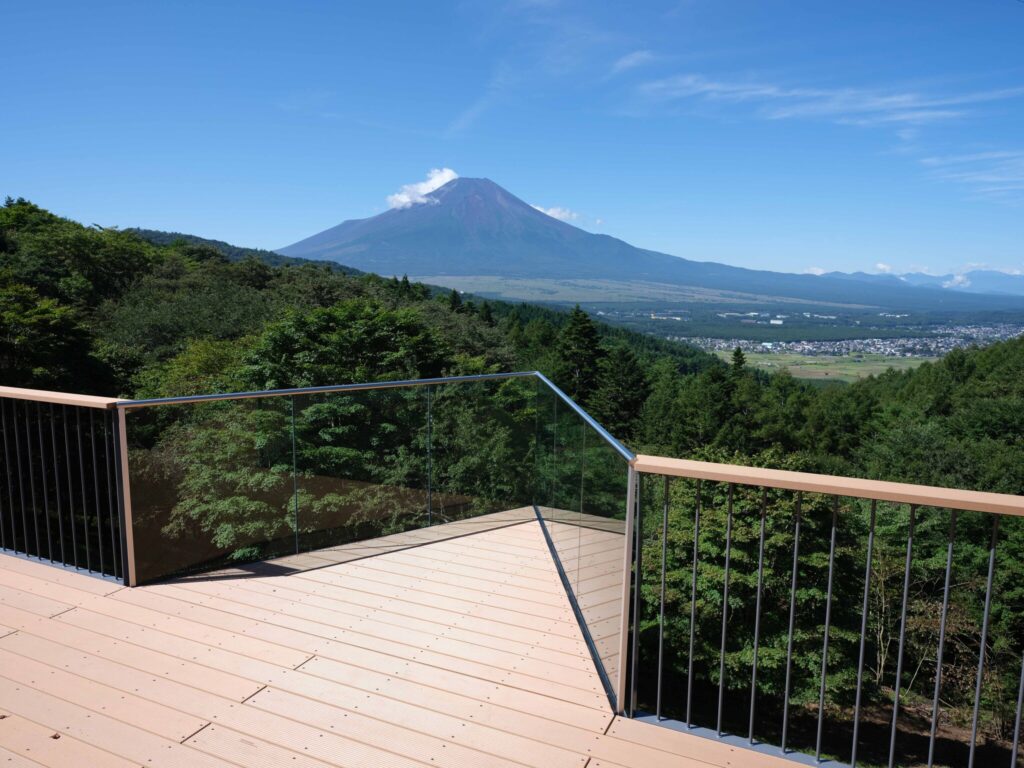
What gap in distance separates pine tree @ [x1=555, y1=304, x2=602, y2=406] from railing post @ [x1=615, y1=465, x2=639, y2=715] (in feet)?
153

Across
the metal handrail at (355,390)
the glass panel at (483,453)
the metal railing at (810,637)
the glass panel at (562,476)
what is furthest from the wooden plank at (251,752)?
the metal railing at (810,637)

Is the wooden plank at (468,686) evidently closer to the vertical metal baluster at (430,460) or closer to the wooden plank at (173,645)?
the wooden plank at (173,645)

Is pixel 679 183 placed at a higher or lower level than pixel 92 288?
higher

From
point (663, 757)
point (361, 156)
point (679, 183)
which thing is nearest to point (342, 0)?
point (663, 757)

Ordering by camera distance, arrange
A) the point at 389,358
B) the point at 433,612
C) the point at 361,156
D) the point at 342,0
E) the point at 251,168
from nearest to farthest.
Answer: the point at 433,612 → the point at 342,0 → the point at 389,358 → the point at 251,168 → the point at 361,156

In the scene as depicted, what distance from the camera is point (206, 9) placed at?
14922 millimetres

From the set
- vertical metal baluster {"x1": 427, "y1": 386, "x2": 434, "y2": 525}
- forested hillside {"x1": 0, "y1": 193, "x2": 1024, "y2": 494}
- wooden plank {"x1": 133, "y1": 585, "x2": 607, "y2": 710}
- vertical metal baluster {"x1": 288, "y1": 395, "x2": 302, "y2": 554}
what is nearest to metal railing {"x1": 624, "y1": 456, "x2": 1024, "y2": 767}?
forested hillside {"x1": 0, "y1": 193, "x2": 1024, "y2": 494}

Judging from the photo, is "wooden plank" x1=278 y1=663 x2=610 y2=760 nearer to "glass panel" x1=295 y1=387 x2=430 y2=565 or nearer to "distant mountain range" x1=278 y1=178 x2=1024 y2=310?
"glass panel" x1=295 y1=387 x2=430 y2=565

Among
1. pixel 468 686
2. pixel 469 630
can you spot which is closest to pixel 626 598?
pixel 468 686

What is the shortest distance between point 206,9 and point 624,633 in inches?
706

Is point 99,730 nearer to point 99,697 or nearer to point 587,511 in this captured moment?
point 99,697

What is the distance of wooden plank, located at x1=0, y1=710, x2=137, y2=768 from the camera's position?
71.1 inches

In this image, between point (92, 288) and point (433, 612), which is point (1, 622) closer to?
point (433, 612)

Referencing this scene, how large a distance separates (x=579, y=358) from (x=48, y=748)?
157ft
